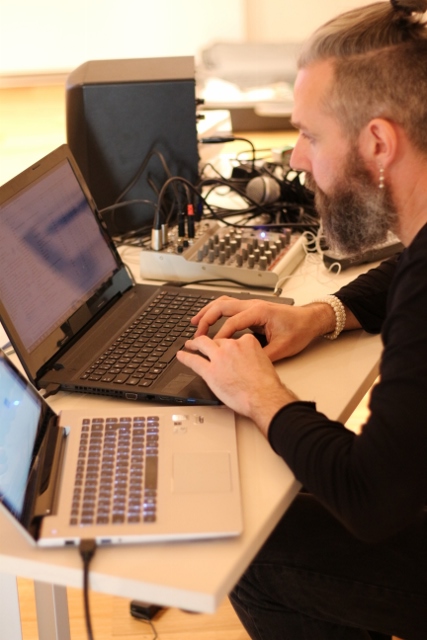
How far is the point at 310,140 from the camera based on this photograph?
3.97ft

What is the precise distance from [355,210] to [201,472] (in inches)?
18.6

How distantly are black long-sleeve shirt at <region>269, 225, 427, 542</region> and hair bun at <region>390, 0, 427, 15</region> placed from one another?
1.12ft

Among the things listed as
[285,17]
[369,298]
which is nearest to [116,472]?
[369,298]

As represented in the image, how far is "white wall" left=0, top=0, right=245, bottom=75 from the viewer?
4164 mm

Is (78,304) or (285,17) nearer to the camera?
(78,304)

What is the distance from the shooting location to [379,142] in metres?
1.10

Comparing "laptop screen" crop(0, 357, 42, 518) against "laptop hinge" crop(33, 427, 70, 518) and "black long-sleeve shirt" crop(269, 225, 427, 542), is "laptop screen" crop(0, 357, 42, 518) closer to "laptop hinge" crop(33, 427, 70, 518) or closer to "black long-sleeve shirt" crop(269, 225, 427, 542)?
"laptop hinge" crop(33, 427, 70, 518)

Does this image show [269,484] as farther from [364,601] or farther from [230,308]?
[230,308]

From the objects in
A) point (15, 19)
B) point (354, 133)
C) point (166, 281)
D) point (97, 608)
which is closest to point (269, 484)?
point (354, 133)

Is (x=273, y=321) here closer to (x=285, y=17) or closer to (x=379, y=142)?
(x=379, y=142)

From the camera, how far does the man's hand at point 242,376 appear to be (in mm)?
1070

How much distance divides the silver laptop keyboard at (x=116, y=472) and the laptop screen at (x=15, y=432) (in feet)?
0.20

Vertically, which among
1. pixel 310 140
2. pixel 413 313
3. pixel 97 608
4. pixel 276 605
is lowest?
pixel 97 608

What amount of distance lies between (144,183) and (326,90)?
76cm
